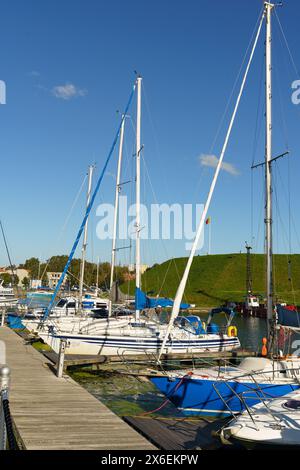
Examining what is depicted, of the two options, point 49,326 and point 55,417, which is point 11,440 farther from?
point 49,326

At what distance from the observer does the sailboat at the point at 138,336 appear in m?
27.1

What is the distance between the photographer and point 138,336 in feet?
90.9

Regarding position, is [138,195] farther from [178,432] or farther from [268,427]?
[268,427]

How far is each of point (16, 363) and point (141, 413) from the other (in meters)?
6.21

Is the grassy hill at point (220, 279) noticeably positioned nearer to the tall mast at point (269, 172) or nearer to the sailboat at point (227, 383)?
the tall mast at point (269, 172)

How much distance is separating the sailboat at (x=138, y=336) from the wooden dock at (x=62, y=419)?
936 centimetres

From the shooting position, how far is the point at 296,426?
12141mm

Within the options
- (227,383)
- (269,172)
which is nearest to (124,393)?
(227,383)

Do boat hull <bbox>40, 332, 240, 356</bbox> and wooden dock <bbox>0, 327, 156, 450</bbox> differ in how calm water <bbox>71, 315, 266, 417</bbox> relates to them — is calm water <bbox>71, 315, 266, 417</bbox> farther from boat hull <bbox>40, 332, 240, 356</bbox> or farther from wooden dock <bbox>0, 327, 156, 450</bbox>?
wooden dock <bbox>0, 327, 156, 450</bbox>

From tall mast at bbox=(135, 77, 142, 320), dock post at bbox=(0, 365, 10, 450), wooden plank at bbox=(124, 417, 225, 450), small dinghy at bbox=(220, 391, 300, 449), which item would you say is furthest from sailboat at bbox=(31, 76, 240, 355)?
dock post at bbox=(0, 365, 10, 450)

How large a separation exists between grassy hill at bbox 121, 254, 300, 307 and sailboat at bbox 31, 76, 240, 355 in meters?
68.5

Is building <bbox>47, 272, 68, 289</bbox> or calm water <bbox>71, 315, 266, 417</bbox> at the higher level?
building <bbox>47, 272, 68, 289</bbox>

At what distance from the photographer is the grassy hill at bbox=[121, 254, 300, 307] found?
108 meters
